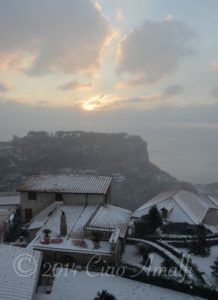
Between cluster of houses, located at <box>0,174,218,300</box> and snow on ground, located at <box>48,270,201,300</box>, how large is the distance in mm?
2216

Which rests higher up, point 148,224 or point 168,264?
point 148,224

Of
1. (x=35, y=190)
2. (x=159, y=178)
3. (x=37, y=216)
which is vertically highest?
(x=35, y=190)

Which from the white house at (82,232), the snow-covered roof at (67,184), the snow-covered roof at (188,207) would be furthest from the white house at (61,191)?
the snow-covered roof at (188,207)

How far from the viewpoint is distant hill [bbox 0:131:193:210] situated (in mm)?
107469

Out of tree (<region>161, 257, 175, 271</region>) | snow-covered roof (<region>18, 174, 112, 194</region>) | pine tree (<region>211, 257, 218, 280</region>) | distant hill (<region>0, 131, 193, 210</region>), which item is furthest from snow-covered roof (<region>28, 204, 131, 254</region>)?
distant hill (<region>0, 131, 193, 210</region>)

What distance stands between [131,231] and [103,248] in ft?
39.1

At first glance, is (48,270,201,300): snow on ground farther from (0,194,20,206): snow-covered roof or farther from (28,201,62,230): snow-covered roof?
(0,194,20,206): snow-covered roof

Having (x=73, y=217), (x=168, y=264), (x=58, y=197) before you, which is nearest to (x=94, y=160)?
(x=58, y=197)

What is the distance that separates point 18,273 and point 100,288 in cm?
634

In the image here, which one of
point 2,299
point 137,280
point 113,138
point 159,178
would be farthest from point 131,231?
point 113,138

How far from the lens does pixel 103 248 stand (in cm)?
2733

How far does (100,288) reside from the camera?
74.3 feet

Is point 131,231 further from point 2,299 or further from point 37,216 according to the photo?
point 2,299

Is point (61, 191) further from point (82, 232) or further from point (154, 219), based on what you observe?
point (154, 219)
